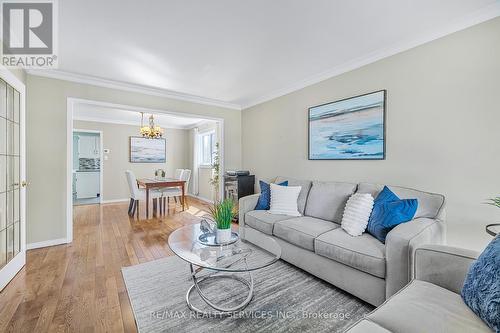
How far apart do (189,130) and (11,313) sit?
618 cm

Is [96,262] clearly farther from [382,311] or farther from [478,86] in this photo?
[478,86]

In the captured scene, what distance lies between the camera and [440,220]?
1929 mm

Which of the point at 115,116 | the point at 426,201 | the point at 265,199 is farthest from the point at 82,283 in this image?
the point at 115,116

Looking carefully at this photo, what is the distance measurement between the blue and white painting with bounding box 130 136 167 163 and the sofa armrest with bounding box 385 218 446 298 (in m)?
6.59

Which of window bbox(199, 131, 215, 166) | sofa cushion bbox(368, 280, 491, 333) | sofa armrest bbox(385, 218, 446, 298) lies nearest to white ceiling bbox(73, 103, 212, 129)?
window bbox(199, 131, 215, 166)

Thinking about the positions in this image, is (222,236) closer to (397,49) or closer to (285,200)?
(285,200)

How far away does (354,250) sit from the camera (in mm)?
1786

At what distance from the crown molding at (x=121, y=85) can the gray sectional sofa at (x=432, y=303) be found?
4053 mm

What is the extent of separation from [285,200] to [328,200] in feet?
1.76

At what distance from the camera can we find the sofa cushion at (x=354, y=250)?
1.66 m

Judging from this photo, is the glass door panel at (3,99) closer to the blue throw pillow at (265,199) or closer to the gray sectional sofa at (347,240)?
the gray sectional sofa at (347,240)

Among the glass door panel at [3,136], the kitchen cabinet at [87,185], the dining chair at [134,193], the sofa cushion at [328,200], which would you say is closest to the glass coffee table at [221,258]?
the sofa cushion at [328,200]

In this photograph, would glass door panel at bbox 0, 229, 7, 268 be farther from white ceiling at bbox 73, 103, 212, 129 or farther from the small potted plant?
white ceiling at bbox 73, 103, 212, 129

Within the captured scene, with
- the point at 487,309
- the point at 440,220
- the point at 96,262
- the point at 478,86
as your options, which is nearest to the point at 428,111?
the point at 478,86
